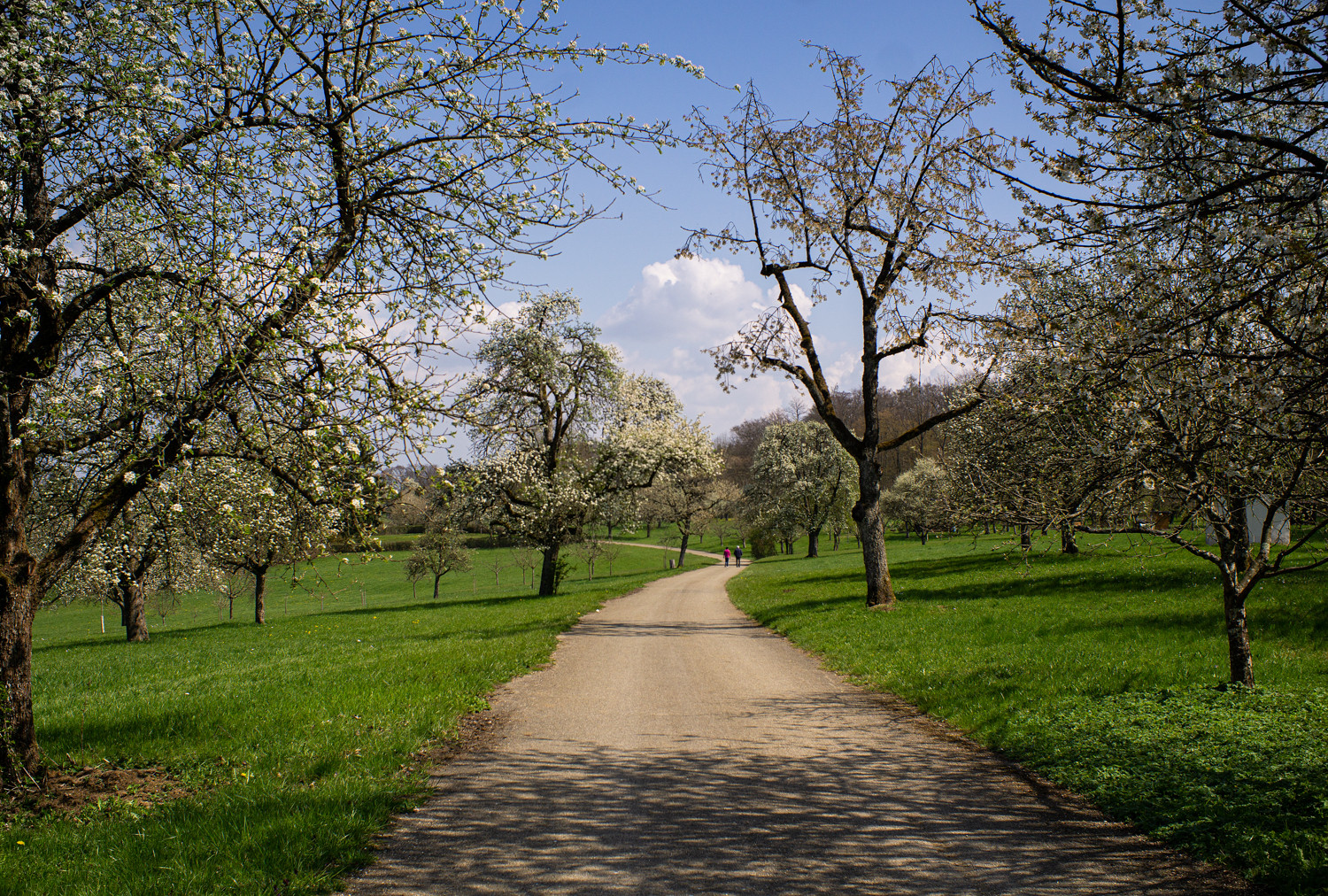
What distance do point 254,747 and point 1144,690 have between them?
383 inches

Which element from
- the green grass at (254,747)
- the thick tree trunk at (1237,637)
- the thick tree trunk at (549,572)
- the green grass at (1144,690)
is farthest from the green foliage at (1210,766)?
the thick tree trunk at (549,572)

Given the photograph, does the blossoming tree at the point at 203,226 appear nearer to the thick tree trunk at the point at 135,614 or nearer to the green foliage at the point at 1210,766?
the green foliage at the point at 1210,766

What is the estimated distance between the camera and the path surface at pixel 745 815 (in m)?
4.20

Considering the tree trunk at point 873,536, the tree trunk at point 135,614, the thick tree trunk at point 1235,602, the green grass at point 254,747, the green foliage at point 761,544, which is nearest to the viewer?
the green grass at point 254,747

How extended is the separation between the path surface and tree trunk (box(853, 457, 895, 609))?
7912mm

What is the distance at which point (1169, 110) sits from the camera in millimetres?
4246

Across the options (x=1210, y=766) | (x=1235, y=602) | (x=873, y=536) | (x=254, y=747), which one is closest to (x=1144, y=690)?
(x=1235, y=602)

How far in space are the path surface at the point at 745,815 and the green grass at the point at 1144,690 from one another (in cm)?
46

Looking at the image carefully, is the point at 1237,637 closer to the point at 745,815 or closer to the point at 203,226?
the point at 745,815

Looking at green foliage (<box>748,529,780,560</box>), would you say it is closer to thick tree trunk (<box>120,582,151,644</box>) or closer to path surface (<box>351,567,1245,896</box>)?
thick tree trunk (<box>120,582,151,644</box>)

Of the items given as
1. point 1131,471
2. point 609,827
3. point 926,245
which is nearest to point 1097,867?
point 609,827

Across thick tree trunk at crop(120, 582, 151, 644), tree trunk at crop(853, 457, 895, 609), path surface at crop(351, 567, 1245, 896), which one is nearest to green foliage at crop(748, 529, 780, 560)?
tree trunk at crop(853, 457, 895, 609)

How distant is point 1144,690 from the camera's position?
8.08 m

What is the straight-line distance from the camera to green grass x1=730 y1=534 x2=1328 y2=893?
192 inches
